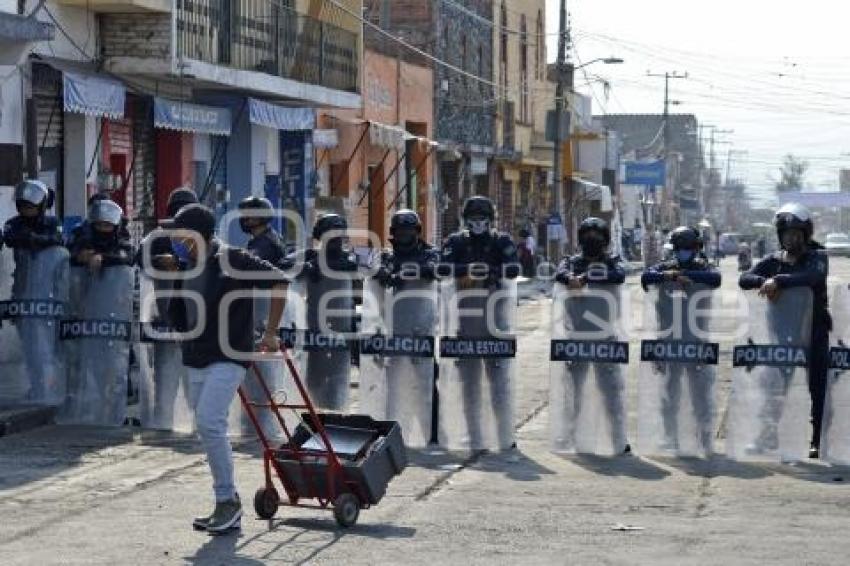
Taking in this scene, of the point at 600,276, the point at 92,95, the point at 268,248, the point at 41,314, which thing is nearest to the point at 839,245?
the point at 92,95

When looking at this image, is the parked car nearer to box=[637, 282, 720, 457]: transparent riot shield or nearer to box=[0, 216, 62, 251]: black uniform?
box=[0, 216, 62, 251]: black uniform

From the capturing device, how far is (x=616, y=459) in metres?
14.2

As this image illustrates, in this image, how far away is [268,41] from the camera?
31.2m

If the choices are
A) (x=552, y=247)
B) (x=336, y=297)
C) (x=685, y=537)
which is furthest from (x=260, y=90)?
(x=552, y=247)

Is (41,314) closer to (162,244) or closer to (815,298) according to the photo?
(162,244)

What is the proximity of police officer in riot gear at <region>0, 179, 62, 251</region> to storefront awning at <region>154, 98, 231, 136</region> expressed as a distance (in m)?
10.0

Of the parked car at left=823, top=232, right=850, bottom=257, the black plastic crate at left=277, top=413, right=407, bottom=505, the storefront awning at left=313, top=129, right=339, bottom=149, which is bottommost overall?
the black plastic crate at left=277, top=413, right=407, bottom=505

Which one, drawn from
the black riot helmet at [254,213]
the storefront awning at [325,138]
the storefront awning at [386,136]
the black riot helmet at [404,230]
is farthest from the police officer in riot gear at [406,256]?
the storefront awning at [386,136]

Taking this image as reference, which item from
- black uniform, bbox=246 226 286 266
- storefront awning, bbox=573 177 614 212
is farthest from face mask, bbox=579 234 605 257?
storefront awning, bbox=573 177 614 212

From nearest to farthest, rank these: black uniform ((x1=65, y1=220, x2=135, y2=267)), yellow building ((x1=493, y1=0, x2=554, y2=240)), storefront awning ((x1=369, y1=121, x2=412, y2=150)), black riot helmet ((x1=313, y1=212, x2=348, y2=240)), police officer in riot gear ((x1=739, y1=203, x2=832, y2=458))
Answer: police officer in riot gear ((x1=739, y1=203, x2=832, y2=458)), black uniform ((x1=65, y1=220, x2=135, y2=267)), black riot helmet ((x1=313, y1=212, x2=348, y2=240)), storefront awning ((x1=369, y1=121, x2=412, y2=150)), yellow building ((x1=493, y1=0, x2=554, y2=240))

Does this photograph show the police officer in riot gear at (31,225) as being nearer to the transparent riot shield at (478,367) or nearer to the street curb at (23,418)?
the street curb at (23,418)

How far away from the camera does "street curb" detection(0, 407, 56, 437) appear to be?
15175 mm

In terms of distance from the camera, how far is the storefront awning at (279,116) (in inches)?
1203

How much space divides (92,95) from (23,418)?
8.68 meters
